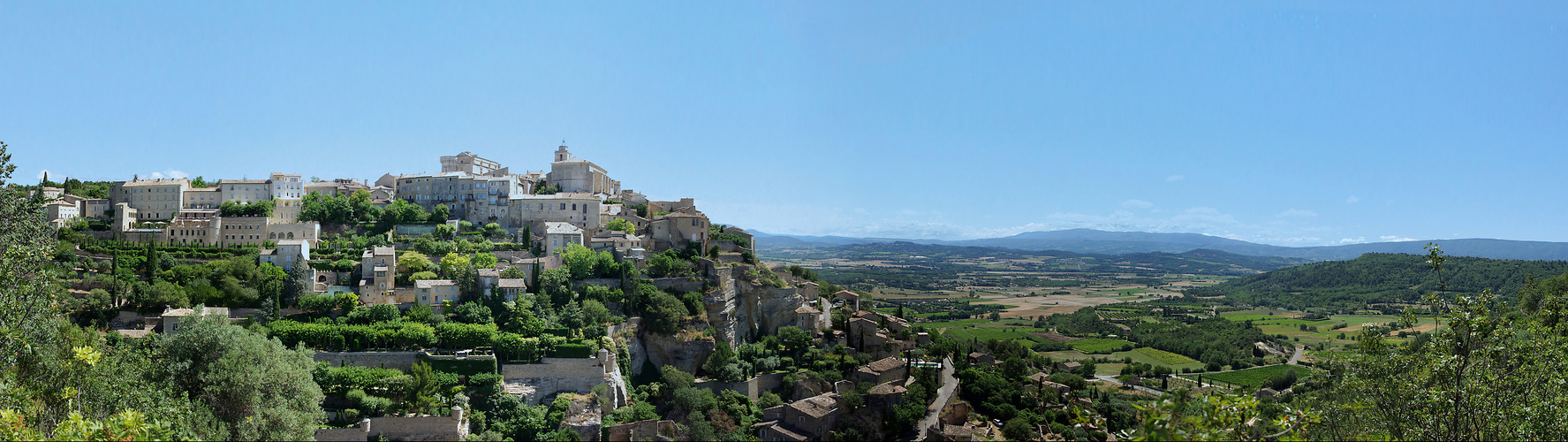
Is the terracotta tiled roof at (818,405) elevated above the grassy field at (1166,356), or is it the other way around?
the terracotta tiled roof at (818,405)

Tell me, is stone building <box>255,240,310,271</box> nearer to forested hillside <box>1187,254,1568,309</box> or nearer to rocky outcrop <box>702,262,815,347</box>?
rocky outcrop <box>702,262,815,347</box>

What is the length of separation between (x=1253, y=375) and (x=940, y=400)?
35.8 m

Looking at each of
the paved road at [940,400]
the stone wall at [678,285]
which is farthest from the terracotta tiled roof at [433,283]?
the paved road at [940,400]

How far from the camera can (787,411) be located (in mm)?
33625

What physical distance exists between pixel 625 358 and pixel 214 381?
1653 cm

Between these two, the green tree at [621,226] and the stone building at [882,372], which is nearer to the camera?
the stone building at [882,372]

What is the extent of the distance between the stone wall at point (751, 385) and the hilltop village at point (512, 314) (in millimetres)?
95

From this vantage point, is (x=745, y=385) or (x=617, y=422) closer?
(x=617, y=422)

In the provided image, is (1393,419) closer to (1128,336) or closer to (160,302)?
(160,302)

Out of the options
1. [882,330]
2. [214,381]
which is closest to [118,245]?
[214,381]

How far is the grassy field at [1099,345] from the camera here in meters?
71.9

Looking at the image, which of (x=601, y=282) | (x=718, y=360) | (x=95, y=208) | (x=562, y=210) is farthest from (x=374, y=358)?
(x=95, y=208)

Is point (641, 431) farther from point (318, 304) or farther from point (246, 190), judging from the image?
point (246, 190)

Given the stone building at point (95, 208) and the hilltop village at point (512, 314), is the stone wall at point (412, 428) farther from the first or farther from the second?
the stone building at point (95, 208)
